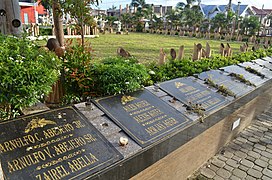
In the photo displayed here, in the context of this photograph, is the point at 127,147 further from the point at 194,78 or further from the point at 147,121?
the point at 194,78

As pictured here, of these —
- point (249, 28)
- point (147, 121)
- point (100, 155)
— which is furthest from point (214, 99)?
point (249, 28)

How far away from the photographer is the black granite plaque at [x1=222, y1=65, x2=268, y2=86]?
479 centimetres

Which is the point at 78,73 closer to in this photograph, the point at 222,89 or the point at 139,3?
the point at 222,89

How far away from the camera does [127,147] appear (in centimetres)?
213

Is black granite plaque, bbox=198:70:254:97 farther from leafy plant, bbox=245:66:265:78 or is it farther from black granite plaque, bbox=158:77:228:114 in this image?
leafy plant, bbox=245:66:265:78

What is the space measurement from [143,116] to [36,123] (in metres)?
1.12

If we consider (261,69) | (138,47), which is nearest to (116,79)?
(261,69)

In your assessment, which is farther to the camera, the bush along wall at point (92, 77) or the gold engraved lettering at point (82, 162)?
the bush along wall at point (92, 77)

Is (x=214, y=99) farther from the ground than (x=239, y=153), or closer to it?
farther from the ground

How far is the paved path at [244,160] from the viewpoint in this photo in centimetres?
336

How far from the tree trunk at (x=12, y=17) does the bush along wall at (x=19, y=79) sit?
153 cm

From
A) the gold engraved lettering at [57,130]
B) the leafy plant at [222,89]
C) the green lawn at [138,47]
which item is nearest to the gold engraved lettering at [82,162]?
the gold engraved lettering at [57,130]

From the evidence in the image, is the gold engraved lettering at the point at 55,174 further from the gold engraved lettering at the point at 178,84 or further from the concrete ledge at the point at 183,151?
the gold engraved lettering at the point at 178,84

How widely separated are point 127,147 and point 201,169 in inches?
72.6
